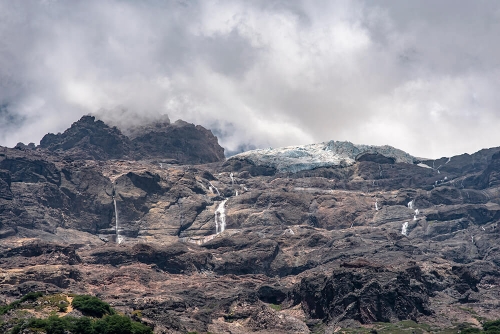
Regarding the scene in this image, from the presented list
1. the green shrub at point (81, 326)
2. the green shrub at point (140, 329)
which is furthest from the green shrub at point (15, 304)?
the green shrub at point (140, 329)

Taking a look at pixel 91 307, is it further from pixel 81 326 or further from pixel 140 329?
pixel 81 326

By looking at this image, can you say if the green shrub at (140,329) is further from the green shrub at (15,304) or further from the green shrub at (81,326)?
the green shrub at (15,304)

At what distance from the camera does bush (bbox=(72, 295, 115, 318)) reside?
121 metres

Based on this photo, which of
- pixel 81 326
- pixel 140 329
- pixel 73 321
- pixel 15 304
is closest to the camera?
pixel 81 326

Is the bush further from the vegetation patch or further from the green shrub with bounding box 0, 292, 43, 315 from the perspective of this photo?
the green shrub with bounding box 0, 292, 43, 315

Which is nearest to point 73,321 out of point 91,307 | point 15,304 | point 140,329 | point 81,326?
point 81,326

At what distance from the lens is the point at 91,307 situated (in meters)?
122

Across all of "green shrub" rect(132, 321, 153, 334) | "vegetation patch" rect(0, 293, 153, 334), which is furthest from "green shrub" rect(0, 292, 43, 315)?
"green shrub" rect(132, 321, 153, 334)

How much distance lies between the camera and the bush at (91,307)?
4774 inches

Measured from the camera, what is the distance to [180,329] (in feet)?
450

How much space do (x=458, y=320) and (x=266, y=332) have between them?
137 ft

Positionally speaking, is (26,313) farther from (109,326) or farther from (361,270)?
(361,270)

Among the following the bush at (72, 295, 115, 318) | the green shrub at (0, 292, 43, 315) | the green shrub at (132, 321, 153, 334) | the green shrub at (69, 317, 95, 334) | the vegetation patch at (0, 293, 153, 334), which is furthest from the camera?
the bush at (72, 295, 115, 318)

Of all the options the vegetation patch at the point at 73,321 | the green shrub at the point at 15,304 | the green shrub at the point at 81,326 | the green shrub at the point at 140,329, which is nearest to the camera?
the vegetation patch at the point at 73,321
